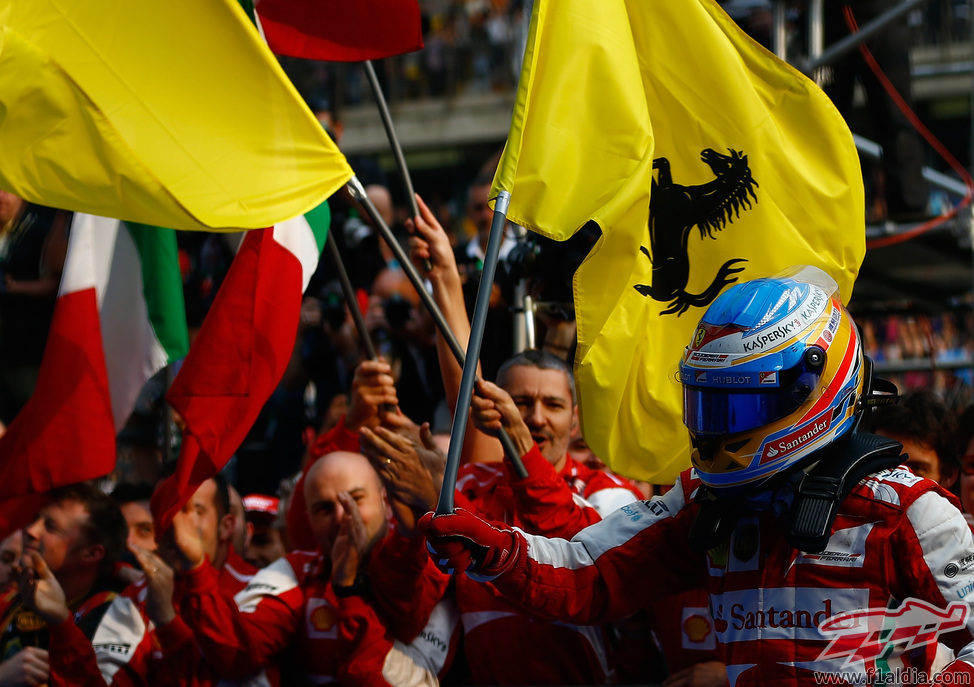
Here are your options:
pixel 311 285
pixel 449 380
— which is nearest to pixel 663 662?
pixel 449 380

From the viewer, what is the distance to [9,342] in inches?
314

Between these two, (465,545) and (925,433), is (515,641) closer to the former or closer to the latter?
(465,545)

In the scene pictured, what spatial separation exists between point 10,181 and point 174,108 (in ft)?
1.86

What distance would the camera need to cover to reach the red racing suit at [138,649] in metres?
4.92

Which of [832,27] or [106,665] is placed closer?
[106,665]

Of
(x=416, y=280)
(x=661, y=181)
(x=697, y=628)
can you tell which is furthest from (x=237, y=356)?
(x=697, y=628)

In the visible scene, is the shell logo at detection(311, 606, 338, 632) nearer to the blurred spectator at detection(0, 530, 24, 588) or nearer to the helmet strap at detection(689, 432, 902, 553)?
the blurred spectator at detection(0, 530, 24, 588)

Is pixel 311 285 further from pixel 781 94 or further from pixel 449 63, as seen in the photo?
pixel 449 63

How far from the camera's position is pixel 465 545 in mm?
3297

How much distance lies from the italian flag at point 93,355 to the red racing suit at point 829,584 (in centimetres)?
277

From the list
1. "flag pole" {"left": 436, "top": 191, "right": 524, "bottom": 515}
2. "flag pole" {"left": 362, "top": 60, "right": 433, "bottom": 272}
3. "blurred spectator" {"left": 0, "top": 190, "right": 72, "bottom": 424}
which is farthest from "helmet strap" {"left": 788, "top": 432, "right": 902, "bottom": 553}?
"blurred spectator" {"left": 0, "top": 190, "right": 72, "bottom": 424}

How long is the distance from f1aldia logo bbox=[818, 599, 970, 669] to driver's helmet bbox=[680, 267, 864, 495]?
1.35 ft

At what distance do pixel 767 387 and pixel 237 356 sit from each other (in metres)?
2.50

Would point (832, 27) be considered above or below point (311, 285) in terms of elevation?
above
